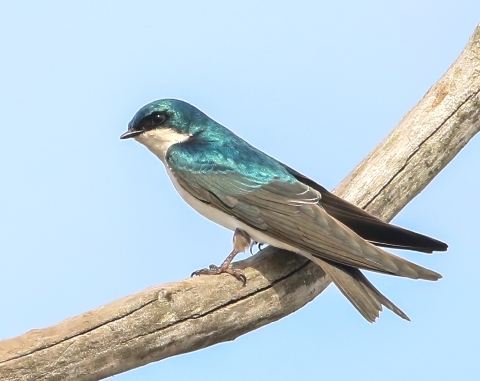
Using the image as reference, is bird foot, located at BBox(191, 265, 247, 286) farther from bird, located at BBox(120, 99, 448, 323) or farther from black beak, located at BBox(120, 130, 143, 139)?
black beak, located at BBox(120, 130, 143, 139)

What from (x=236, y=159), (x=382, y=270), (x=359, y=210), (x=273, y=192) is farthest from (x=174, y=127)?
(x=382, y=270)

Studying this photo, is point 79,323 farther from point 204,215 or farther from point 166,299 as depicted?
point 204,215

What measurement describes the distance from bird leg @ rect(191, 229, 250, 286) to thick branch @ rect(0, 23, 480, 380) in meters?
0.03

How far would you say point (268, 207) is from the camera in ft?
11.9

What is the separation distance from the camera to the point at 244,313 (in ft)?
10.9

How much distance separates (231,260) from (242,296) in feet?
0.78

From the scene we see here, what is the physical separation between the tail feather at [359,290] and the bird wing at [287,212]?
4 centimetres

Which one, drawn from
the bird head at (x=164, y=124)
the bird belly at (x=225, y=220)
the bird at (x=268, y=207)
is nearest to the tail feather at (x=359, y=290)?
the bird at (x=268, y=207)

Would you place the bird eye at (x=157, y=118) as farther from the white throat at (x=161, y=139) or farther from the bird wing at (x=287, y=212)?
the bird wing at (x=287, y=212)

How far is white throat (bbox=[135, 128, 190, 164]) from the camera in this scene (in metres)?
4.07

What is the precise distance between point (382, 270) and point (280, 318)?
0.43m

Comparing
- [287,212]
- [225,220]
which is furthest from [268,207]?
[225,220]

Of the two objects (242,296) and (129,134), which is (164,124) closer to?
(129,134)

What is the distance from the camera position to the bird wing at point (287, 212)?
3369 millimetres
